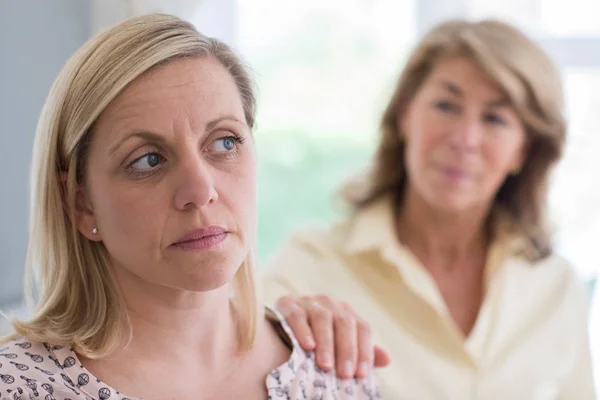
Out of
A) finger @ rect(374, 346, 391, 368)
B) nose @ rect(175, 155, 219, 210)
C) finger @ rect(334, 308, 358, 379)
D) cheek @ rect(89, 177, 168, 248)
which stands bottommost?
finger @ rect(374, 346, 391, 368)

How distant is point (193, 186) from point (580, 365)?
1416 mm

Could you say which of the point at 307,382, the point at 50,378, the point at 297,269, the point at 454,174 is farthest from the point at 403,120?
the point at 50,378

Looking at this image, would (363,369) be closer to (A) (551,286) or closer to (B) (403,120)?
(A) (551,286)

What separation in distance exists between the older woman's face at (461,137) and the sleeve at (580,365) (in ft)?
1.27

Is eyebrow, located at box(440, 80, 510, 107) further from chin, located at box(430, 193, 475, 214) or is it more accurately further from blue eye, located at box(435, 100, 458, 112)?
chin, located at box(430, 193, 475, 214)

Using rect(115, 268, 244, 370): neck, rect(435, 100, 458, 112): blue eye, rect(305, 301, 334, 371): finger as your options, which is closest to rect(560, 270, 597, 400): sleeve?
rect(435, 100, 458, 112): blue eye

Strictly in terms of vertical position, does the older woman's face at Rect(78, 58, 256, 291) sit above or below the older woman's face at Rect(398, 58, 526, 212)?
above

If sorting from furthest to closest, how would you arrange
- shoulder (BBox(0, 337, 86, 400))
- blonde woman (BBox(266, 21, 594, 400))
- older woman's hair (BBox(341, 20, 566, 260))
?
older woman's hair (BBox(341, 20, 566, 260)) < blonde woman (BBox(266, 21, 594, 400)) < shoulder (BBox(0, 337, 86, 400))

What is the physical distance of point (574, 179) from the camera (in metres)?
2.88

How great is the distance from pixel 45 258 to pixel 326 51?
2173 mm

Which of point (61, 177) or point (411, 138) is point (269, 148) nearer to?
point (411, 138)

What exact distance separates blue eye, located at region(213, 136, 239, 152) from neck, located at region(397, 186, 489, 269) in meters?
1.15

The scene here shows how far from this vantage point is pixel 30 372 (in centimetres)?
114

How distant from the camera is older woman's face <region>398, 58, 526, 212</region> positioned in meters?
2.17
